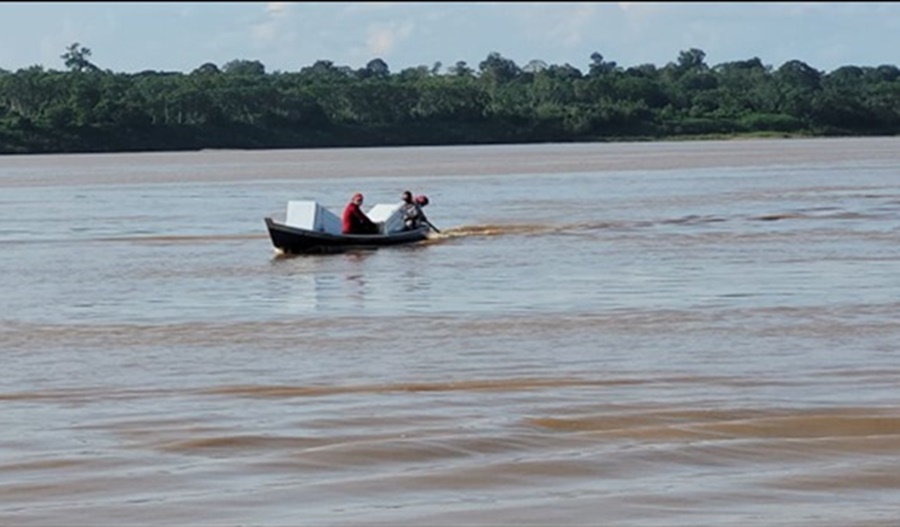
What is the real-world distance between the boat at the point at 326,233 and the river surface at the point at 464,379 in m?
0.45

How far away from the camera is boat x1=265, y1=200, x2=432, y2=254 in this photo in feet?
102

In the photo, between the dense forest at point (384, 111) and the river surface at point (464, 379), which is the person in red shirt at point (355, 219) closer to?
the river surface at point (464, 379)

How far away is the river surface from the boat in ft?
1.48

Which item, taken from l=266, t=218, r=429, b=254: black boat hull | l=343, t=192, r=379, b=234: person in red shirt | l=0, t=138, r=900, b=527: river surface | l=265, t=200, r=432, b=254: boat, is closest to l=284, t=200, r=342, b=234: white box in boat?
l=265, t=200, r=432, b=254: boat

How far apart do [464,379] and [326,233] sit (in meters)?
17.3

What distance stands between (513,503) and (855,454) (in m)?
2.23

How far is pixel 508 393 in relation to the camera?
43.8ft

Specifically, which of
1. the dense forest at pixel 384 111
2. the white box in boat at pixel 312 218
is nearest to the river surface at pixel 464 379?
the white box in boat at pixel 312 218

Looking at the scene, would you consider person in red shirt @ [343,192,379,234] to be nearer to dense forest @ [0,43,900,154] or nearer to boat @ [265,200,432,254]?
boat @ [265,200,432,254]

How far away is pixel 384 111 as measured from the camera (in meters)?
119

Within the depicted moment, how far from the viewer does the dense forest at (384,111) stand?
109 m

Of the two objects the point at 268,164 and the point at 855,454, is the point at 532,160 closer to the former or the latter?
the point at 268,164

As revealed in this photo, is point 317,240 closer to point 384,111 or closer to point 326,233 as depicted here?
point 326,233

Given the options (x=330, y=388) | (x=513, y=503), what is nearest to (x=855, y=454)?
(x=513, y=503)
